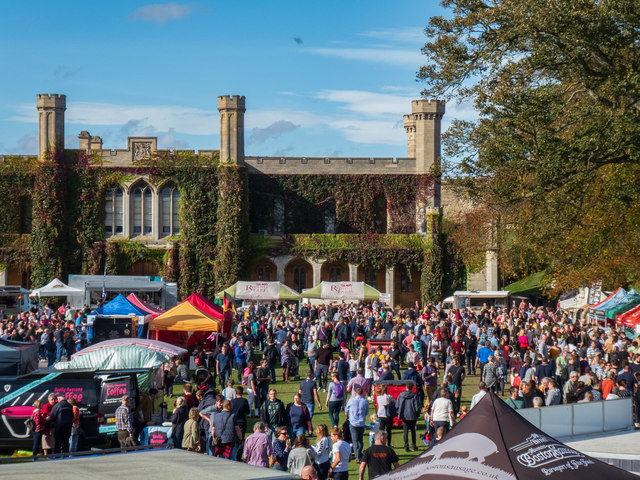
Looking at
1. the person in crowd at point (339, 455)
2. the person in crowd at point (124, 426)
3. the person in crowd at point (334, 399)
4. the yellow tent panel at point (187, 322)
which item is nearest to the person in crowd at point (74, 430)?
the person in crowd at point (124, 426)

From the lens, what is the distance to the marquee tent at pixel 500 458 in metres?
7.16

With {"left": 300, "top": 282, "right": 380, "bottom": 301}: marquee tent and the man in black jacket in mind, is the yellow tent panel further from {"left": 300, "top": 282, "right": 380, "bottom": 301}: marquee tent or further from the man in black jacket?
{"left": 300, "top": 282, "right": 380, "bottom": 301}: marquee tent

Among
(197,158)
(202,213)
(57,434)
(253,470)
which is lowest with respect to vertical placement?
(57,434)

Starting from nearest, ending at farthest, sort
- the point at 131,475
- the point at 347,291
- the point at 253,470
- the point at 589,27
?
the point at 131,475, the point at 253,470, the point at 589,27, the point at 347,291

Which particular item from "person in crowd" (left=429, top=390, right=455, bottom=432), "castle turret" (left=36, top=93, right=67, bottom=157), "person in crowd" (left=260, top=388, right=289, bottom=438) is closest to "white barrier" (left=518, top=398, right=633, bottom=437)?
"person in crowd" (left=429, top=390, right=455, bottom=432)

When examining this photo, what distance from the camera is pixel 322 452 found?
11.6 m

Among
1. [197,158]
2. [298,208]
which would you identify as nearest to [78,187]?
[197,158]

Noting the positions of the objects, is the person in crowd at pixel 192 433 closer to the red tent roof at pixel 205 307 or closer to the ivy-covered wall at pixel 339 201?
the red tent roof at pixel 205 307

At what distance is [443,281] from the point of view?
46406 mm

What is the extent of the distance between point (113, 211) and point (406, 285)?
15955 mm

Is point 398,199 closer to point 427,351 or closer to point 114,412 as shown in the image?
point 427,351

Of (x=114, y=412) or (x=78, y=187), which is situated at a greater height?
(x=78, y=187)

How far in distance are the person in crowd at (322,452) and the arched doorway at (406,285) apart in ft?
118

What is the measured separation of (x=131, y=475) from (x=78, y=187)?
4171 cm
